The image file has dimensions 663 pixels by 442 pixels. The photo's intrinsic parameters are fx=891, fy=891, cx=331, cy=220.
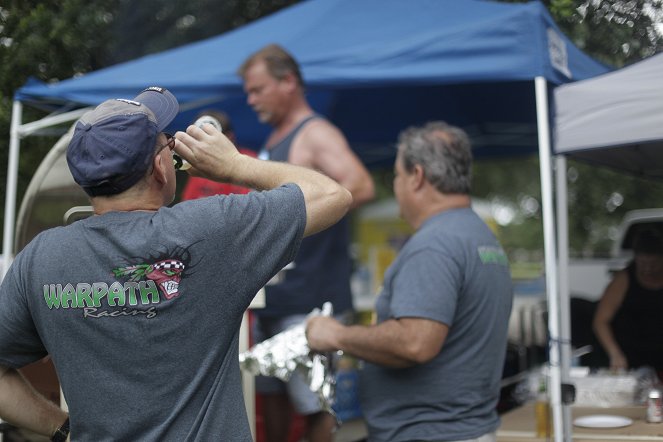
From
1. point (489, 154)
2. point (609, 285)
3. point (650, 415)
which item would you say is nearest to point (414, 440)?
point (650, 415)

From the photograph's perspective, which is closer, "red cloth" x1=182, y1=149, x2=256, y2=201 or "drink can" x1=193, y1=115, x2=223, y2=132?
"drink can" x1=193, y1=115, x2=223, y2=132

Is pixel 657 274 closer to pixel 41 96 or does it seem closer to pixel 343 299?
pixel 343 299

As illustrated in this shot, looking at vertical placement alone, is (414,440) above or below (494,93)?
below

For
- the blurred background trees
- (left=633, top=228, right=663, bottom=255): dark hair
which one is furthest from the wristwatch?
(left=633, top=228, right=663, bottom=255): dark hair

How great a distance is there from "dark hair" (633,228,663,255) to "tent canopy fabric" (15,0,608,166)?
95 cm

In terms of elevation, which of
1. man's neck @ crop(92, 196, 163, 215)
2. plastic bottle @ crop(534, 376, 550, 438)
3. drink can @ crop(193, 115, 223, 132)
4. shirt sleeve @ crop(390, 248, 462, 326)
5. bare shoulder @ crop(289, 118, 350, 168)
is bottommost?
plastic bottle @ crop(534, 376, 550, 438)

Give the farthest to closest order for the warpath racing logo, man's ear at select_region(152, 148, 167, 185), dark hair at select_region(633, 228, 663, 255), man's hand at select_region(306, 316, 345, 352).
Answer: dark hair at select_region(633, 228, 663, 255)
man's hand at select_region(306, 316, 345, 352)
man's ear at select_region(152, 148, 167, 185)
the warpath racing logo

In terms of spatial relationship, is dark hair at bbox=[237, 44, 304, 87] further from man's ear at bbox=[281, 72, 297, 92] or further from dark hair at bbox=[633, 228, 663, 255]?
dark hair at bbox=[633, 228, 663, 255]

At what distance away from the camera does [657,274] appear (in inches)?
193

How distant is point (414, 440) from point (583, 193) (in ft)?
A: 28.5

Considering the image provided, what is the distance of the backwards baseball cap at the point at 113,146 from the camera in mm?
1723

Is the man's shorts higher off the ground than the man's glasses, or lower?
lower

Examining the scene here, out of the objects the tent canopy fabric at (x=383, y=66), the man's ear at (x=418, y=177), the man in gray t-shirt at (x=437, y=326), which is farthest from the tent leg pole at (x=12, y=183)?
the man's ear at (x=418, y=177)

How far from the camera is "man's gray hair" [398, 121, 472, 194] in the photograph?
2916 millimetres
